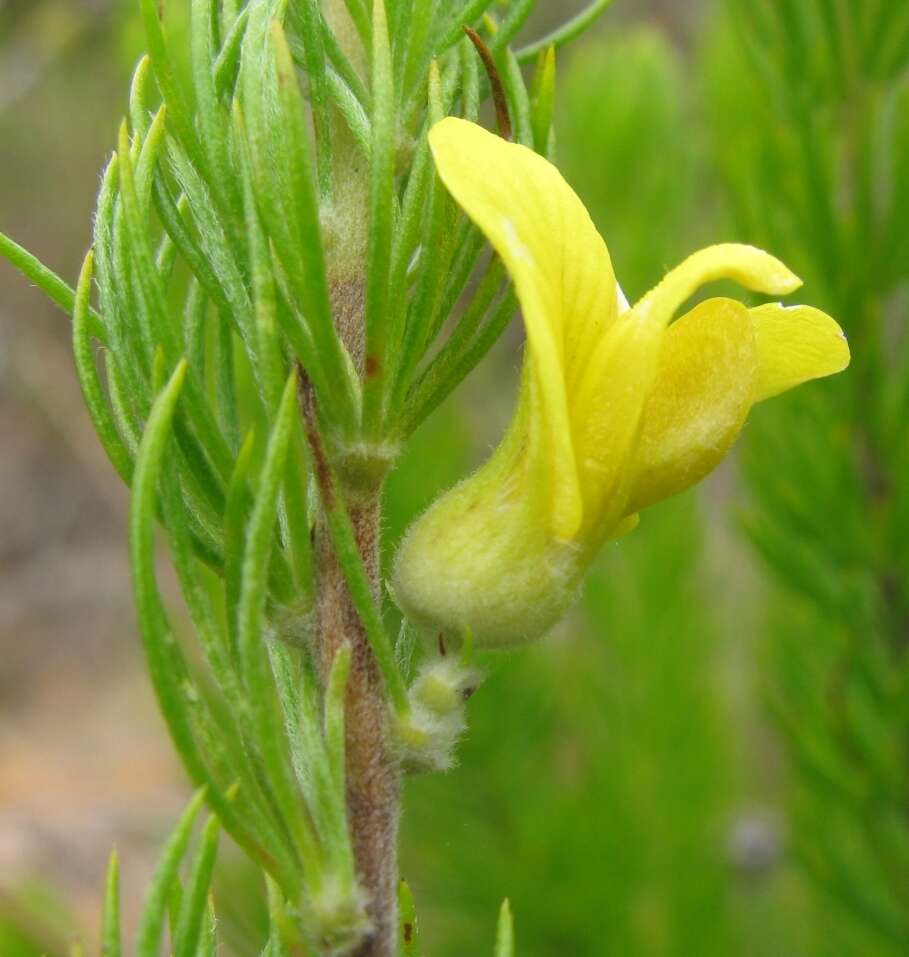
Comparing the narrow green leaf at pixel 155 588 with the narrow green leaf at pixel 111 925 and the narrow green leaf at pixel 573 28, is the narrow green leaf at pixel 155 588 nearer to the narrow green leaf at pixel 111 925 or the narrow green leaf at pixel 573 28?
the narrow green leaf at pixel 111 925

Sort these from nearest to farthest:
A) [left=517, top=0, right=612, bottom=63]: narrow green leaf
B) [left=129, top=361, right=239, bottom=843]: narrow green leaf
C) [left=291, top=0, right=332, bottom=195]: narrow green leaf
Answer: [left=129, top=361, right=239, bottom=843]: narrow green leaf, [left=291, top=0, right=332, bottom=195]: narrow green leaf, [left=517, top=0, right=612, bottom=63]: narrow green leaf

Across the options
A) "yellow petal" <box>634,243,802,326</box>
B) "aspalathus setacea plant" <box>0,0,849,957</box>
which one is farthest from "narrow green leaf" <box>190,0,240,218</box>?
"yellow petal" <box>634,243,802,326</box>

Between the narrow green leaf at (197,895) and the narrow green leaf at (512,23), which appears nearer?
the narrow green leaf at (197,895)

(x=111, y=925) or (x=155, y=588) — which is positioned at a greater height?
(x=155, y=588)

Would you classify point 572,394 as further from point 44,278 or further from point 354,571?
point 44,278

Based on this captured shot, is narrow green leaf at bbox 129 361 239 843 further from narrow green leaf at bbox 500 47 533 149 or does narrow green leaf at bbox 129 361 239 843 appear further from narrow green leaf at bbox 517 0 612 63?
narrow green leaf at bbox 517 0 612 63

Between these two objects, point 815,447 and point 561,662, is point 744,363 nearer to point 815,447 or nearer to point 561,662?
point 815,447

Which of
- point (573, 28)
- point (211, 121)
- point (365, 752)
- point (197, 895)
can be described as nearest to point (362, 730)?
point (365, 752)

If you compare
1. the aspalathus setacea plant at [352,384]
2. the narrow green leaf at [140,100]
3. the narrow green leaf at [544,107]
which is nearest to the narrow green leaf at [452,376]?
the aspalathus setacea plant at [352,384]
